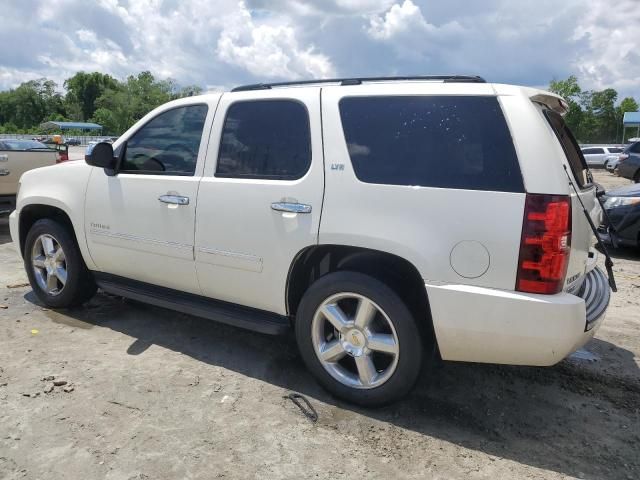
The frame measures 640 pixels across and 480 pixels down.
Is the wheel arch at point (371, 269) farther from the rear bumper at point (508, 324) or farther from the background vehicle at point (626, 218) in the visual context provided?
the background vehicle at point (626, 218)

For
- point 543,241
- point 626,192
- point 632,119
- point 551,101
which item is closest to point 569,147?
point 551,101

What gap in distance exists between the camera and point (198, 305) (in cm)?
392

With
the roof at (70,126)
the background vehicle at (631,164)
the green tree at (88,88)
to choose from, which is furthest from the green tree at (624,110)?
the green tree at (88,88)

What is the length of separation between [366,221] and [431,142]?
565mm

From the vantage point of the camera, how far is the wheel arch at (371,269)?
10.4ft

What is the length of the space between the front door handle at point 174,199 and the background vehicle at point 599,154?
105ft

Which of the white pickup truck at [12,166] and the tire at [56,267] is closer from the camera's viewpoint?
the tire at [56,267]

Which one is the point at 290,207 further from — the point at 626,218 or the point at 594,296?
the point at 626,218

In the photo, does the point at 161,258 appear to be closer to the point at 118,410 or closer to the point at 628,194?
the point at 118,410

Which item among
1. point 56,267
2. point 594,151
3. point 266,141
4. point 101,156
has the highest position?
point 594,151

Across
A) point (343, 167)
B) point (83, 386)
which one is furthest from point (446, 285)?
point (83, 386)

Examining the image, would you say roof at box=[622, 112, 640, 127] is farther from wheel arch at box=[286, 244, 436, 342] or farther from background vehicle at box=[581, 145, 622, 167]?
wheel arch at box=[286, 244, 436, 342]

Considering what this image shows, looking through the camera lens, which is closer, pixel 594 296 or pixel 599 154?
pixel 594 296

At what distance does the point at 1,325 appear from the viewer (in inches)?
179
